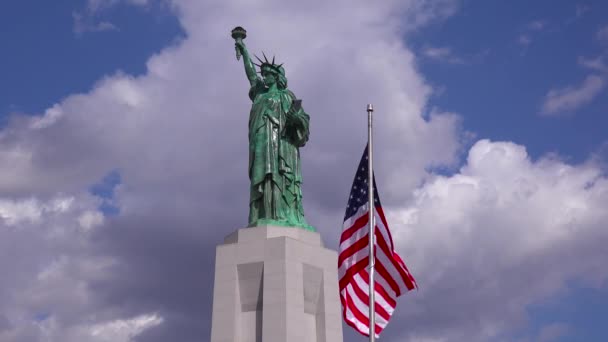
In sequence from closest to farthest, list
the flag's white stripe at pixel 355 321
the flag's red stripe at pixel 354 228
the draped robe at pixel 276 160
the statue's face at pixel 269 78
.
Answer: the flag's white stripe at pixel 355 321
the flag's red stripe at pixel 354 228
the draped robe at pixel 276 160
the statue's face at pixel 269 78

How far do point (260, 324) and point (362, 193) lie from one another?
6049mm

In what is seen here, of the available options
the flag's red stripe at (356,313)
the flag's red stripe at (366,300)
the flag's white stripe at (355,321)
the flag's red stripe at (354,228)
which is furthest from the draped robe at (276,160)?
the flag's white stripe at (355,321)

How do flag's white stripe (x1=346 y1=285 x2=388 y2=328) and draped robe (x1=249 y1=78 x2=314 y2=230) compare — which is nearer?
flag's white stripe (x1=346 y1=285 x2=388 y2=328)

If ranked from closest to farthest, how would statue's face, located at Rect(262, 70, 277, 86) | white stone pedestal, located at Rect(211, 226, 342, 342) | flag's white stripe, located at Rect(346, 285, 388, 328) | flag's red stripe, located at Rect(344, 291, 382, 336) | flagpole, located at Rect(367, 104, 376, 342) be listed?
flagpole, located at Rect(367, 104, 376, 342) < flag's red stripe, located at Rect(344, 291, 382, 336) < flag's white stripe, located at Rect(346, 285, 388, 328) < white stone pedestal, located at Rect(211, 226, 342, 342) < statue's face, located at Rect(262, 70, 277, 86)

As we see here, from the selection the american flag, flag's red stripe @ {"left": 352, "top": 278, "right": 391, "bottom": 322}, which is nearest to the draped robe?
the american flag

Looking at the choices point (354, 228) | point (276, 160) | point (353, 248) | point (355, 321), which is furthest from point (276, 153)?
point (355, 321)

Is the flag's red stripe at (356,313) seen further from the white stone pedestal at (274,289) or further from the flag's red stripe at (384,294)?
the white stone pedestal at (274,289)

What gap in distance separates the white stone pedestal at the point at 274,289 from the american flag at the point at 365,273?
4314 mm

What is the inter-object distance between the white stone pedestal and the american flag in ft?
14.2

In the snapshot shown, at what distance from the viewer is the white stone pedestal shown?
919 inches

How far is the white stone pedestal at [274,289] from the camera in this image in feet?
76.6

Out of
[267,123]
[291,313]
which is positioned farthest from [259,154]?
[291,313]

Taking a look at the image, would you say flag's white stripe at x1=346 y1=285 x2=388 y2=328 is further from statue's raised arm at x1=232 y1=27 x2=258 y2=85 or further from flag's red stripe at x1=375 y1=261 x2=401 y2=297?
statue's raised arm at x1=232 y1=27 x2=258 y2=85

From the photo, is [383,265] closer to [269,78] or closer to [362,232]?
[362,232]
